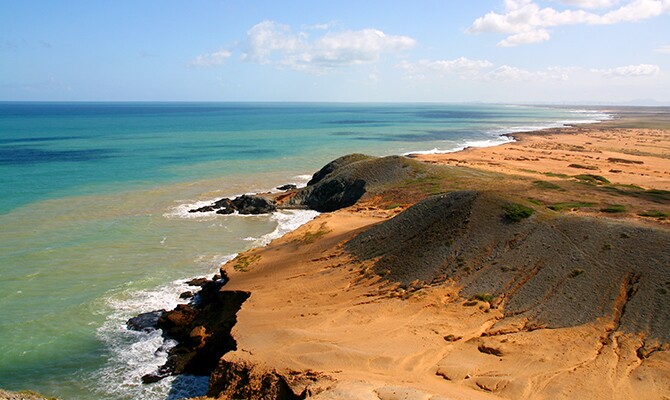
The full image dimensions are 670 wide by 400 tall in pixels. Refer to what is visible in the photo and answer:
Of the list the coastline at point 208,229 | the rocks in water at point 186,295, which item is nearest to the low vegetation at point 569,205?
the coastline at point 208,229

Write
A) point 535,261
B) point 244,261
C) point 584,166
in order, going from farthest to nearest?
point 584,166
point 244,261
point 535,261

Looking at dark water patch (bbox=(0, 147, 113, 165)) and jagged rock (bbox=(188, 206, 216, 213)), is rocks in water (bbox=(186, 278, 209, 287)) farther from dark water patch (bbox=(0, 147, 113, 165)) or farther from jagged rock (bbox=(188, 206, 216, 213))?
dark water patch (bbox=(0, 147, 113, 165))

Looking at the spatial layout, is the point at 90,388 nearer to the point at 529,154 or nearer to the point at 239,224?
the point at 239,224

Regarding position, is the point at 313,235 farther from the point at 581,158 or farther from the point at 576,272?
the point at 581,158

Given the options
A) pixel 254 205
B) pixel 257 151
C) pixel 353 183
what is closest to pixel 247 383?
pixel 254 205

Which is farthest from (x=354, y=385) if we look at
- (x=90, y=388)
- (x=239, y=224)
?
(x=239, y=224)

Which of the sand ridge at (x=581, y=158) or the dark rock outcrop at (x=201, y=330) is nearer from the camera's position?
the dark rock outcrop at (x=201, y=330)

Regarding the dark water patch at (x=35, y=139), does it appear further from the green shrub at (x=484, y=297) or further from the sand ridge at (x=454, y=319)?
the green shrub at (x=484, y=297)
